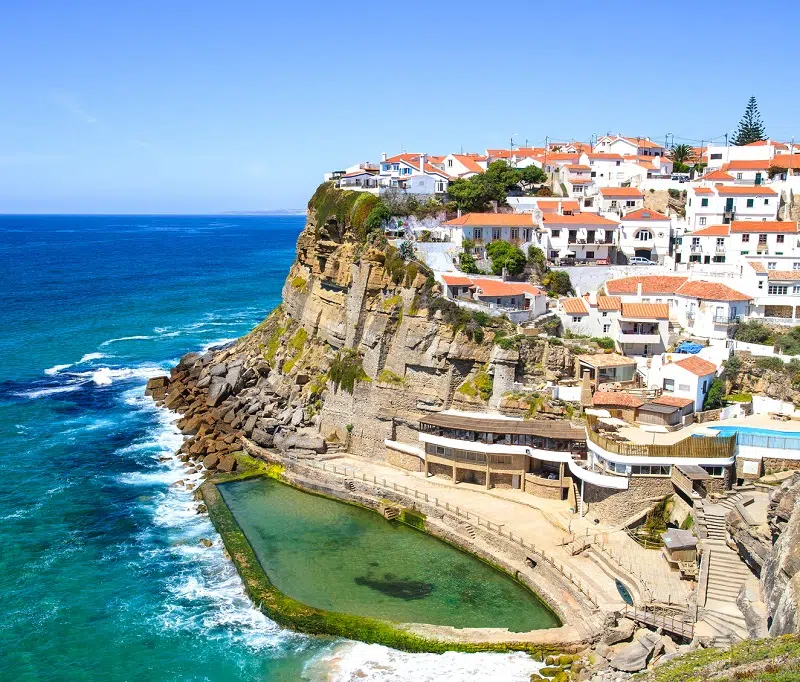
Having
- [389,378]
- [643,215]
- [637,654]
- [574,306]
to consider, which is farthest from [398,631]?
[643,215]

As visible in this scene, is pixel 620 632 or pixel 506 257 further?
pixel 506 257

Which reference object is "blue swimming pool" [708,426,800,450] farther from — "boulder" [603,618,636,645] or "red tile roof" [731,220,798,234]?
"red tile roof" [731,220,798,234]

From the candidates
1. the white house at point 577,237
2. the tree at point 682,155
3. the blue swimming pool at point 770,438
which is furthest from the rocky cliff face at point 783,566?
the tree at point 682,155

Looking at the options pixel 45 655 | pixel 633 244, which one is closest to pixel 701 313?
pixel 633 244

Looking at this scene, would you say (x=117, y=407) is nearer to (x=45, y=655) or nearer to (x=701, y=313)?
(x=45, y=655)

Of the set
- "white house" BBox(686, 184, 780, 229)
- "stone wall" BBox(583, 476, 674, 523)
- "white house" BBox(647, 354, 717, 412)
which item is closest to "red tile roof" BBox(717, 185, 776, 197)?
"white house" BBox(686, 184, 780, 229)

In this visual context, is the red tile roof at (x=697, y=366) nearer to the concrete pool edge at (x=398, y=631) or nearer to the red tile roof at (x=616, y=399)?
the red tile roof at (x=616, y=399)

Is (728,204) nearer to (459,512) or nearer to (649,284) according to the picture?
(649,284)
